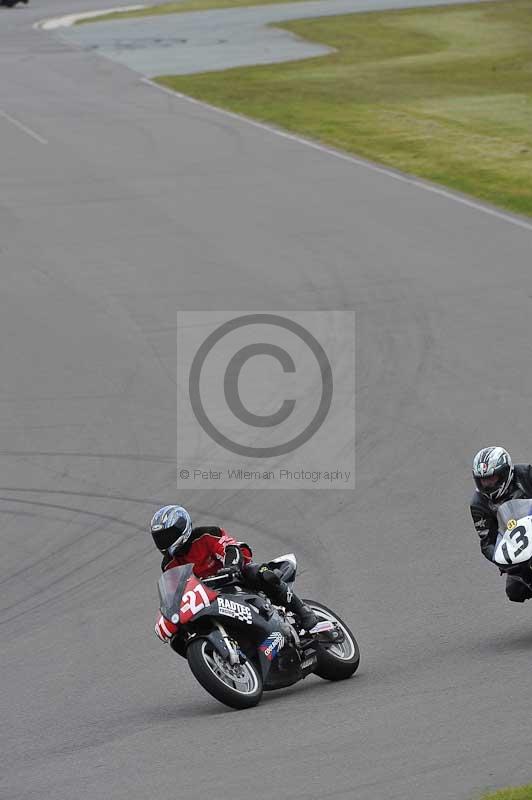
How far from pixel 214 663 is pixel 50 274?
14754mm

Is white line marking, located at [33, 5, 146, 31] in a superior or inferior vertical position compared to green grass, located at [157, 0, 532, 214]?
inferior

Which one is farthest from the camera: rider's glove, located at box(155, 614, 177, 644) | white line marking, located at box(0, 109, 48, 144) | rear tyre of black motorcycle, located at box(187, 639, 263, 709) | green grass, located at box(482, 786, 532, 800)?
white line marking, located at box(0, 109, 48, 144)

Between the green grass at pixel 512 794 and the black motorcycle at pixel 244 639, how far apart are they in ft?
8.50

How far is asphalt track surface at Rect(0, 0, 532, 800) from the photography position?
804 centimetres

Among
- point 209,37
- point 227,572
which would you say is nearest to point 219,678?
point 227,572

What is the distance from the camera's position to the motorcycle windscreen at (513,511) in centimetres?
959


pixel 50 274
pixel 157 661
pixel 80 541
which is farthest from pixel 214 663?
pixel 50 274

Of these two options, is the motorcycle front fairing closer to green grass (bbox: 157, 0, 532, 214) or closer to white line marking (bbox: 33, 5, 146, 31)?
green grass (bbox: 157, 0, 532, 214)

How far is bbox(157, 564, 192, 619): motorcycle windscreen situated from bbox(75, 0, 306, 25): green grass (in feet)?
186

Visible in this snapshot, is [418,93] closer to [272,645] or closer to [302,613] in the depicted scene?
[302,613]

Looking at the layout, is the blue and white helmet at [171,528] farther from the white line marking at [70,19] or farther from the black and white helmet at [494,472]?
the white line marking at [70,19]

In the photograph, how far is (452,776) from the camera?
7.12 metres

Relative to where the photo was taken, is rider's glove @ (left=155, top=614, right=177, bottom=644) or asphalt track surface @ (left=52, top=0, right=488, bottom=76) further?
asphalt track surface @ (left=52, top=0, right=488, bottom=76)

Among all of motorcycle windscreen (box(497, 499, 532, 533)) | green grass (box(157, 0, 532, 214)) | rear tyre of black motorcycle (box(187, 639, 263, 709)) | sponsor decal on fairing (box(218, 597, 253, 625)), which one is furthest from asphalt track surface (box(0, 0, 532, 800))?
green grass (box(157, 0, 532, 214))
